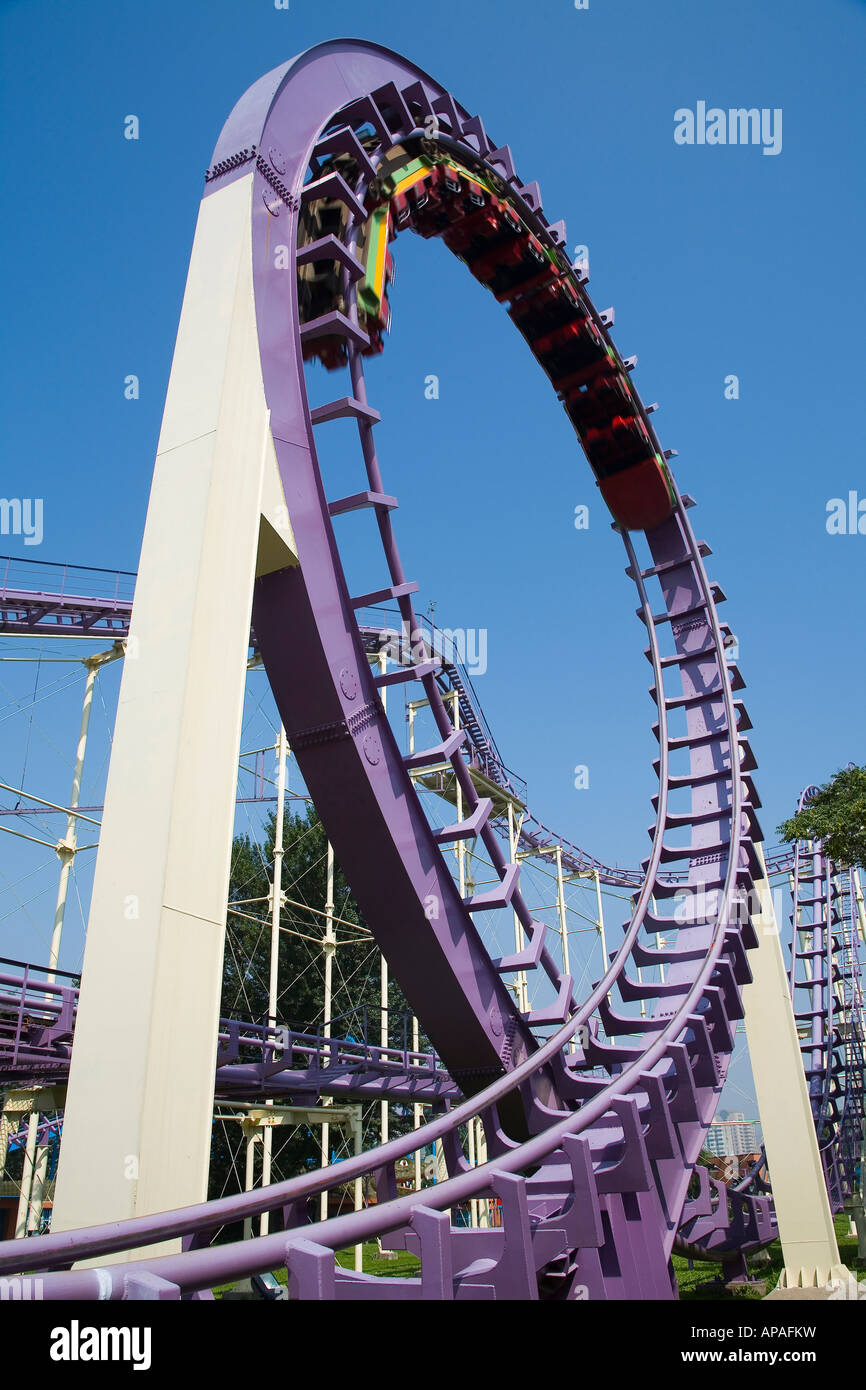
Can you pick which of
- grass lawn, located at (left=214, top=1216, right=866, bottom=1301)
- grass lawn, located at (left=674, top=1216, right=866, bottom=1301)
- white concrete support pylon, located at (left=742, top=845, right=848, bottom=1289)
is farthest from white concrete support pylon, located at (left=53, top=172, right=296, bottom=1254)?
grass lawn, located at (left=674, top=1216, right=866, bottom=1301)

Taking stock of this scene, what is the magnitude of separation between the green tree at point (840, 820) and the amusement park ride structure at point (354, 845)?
6.76 meters

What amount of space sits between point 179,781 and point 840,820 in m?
14.2

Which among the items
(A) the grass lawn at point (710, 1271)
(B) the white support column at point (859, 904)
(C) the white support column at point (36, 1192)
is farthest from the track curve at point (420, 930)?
(B) the white support column at point (859, 904)

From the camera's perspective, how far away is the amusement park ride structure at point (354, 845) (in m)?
2.92

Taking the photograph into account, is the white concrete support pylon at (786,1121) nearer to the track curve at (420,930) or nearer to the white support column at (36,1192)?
the track curve at (420,930)

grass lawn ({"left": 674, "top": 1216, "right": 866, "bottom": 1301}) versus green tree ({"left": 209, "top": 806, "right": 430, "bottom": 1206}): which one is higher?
green tree ({"left": 209, "top": 806, "right": 430, "bottom": 1206})

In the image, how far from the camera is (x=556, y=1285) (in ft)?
13.8

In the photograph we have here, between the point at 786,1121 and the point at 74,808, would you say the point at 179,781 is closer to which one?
the point at 786,1121

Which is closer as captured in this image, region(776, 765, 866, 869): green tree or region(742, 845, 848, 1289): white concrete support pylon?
region(742, 845, 848, 1289): white concrete support pylon

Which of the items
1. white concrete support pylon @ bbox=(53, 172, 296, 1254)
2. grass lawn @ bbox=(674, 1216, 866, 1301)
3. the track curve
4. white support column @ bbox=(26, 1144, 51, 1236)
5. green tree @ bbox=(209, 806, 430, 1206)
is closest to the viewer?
white concrete support pylon @ bbox=(53, 172, 296, 1254)

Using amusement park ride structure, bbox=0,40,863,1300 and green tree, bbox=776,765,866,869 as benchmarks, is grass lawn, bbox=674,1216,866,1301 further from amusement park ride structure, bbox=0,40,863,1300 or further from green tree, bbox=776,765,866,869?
green tree, bbox=776,765,866,869

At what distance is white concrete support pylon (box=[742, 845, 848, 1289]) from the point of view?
8758 mm

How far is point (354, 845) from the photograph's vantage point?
4926 millimetres

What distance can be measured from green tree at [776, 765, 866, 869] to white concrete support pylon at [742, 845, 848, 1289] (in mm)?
6512
